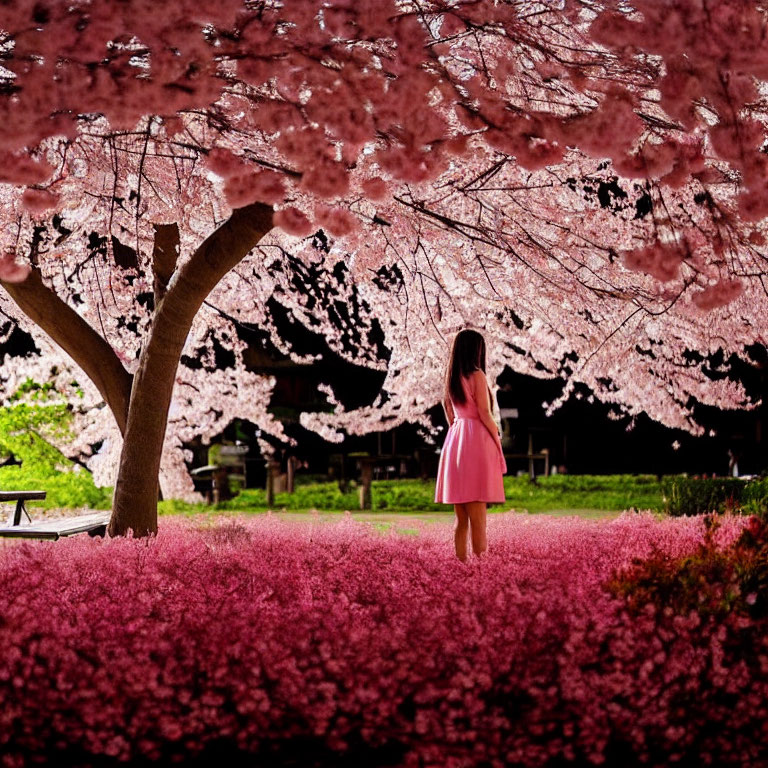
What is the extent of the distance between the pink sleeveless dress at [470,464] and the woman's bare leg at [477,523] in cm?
17

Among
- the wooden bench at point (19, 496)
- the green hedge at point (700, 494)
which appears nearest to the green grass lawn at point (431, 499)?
the green hedge at point (700, 494)

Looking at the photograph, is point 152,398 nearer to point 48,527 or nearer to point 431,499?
point 48,527

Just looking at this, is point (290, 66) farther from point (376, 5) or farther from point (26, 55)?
point (26, 55)

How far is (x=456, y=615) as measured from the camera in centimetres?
525

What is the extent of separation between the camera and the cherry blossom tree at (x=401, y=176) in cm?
430

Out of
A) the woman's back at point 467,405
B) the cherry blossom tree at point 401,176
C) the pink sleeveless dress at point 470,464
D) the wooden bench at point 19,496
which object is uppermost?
the cherry blossom tree at point 401,176

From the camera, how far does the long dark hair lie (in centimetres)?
759

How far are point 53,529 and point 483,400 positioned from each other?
4.49 m

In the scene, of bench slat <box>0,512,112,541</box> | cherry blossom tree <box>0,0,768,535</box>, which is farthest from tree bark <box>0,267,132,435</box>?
bench slat <box>0,512,112,541</box>

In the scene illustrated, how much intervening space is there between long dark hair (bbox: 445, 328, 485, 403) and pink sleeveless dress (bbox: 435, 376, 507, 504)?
6 cm

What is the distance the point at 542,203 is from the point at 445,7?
472 cm

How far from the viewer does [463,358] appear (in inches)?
299

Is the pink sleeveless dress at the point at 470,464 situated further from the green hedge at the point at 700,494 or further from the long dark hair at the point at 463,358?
the green hedge at the point at 700,494

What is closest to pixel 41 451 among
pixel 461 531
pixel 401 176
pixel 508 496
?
pixel 508 496
